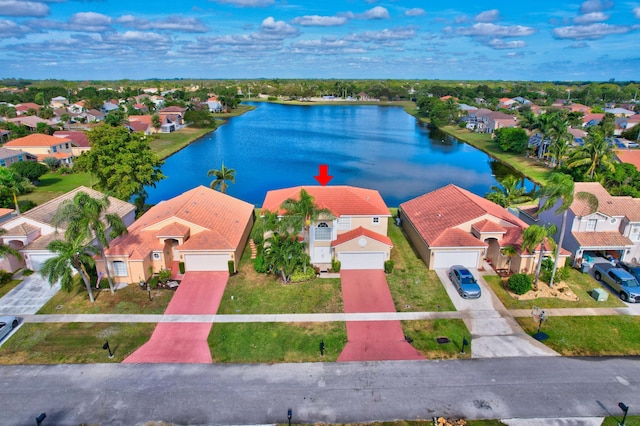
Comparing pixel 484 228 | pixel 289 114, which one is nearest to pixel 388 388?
pixel 484 228

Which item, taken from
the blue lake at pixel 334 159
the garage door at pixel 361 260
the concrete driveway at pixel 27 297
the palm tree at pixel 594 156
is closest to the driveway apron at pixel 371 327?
the garage door at pixel 361 260

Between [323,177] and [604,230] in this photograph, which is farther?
[323,177]

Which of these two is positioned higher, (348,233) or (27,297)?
(348,233)

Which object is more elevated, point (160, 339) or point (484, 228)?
point (484, 228)

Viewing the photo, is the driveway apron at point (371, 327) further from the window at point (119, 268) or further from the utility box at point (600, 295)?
the window at point (119, 268)

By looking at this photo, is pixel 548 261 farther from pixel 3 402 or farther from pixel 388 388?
pixel 3 402

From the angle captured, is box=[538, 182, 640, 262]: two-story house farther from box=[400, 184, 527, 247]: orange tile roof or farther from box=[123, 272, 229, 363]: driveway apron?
box=[123, 272, 229, 363]: driveway apron

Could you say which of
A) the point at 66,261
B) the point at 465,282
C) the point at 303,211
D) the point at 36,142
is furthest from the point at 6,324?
the point at 36,142

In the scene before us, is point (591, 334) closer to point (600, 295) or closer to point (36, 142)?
point (600, 295)
